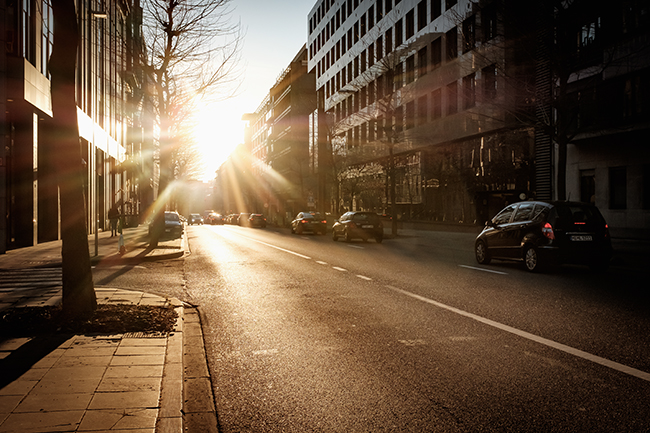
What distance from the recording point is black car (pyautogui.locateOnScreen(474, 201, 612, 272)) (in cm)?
1216

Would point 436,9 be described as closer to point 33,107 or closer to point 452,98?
point 452,98

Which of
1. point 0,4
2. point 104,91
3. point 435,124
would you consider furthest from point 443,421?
point 104,91

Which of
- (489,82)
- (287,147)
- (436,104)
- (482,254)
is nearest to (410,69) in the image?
(436,104)

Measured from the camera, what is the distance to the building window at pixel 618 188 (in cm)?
2414

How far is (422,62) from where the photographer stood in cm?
3925

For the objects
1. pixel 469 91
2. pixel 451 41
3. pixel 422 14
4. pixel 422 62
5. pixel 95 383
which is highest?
pixel 422 14

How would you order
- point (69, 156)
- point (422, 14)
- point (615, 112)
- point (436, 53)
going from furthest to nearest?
point (422, 14) → point (436, 53) → point (615, 112) → point (69, 156)

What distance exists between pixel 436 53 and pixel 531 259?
2751cm

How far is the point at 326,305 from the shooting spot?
328 inches

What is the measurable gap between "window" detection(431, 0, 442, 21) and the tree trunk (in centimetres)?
3312

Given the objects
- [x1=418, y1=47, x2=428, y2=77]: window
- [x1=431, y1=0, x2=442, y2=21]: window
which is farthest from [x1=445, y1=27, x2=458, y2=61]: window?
[x1=418, y1=47, x2=428, y2=77]: window

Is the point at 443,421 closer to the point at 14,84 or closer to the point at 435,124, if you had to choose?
the point at 14,84

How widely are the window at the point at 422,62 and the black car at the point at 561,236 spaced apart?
27495 mm

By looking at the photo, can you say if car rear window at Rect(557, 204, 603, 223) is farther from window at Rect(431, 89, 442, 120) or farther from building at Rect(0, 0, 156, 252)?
window at Rect(431, 89, 442, 120)
